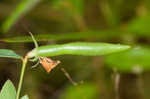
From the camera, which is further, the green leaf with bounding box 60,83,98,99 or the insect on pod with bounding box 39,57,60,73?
the green leaf with bounding box 60,83,98,99

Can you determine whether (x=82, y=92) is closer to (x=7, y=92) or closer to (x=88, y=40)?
(x=88, y=40)

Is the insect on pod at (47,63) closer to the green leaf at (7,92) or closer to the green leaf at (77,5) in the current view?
the green leaf at (7,92)

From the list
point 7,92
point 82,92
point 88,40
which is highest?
point 7,92

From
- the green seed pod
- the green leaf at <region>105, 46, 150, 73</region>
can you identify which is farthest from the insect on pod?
the green leaf at <region>105, 46, 150, 73</region>

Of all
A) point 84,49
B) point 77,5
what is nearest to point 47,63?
point 84,49

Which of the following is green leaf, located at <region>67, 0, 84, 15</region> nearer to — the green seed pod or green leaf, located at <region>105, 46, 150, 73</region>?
green leaf, located at <region>105, 46, 150, 73</region>

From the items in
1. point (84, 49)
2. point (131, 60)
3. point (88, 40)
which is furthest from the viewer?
point (88, 40)

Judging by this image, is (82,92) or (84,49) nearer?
(84,49)

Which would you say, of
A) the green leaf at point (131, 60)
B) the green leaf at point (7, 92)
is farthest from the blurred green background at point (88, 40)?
the green leaf at point (7, 92)
